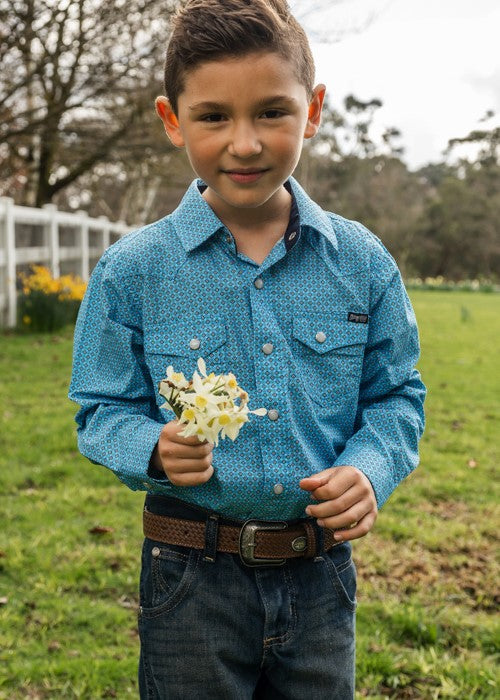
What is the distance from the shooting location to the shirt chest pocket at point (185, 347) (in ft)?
5.61

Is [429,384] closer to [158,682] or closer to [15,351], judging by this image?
[15,351]

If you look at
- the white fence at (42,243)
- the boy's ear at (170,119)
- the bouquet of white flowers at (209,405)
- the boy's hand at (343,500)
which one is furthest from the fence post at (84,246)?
the bouquet of white flowers at (209,405)

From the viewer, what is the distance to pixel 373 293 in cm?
182

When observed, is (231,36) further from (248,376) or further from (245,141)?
(248,376)

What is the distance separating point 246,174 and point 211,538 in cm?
73

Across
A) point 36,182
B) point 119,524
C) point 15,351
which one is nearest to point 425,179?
point 36,182

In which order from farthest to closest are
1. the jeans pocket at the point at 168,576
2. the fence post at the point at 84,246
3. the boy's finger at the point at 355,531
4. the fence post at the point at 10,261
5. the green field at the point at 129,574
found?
the fence post at the point at 84,246, the fence post at the point at 10,261, the green field at the point at 129,574, the jeans pocket at the point at 168,576, the boy's finger at the point at 355,531

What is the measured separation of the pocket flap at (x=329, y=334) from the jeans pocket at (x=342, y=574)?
44 cm

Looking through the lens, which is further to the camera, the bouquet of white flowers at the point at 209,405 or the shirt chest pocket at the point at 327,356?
the shirt chest pocket at the point at 327,356

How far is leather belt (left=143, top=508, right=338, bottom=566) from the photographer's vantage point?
5.51 ft

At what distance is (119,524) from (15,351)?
546cm

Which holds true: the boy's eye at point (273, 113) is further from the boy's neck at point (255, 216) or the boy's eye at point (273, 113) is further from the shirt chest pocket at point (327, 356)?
the shirt chest pocket at point (327, 356)

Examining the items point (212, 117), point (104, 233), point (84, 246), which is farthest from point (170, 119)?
point (104, 233)

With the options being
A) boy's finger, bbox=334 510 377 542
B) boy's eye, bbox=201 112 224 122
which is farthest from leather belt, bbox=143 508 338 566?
boy's eye, bbox=201 112 224 122
